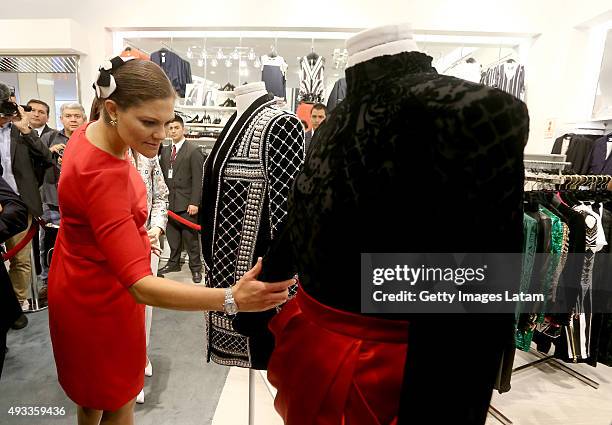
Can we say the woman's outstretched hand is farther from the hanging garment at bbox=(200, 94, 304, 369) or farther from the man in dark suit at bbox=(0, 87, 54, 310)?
A: the man in dark suit at bbox=(0, 87, 54, 310)

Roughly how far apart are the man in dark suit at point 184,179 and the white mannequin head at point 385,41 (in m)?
3.82

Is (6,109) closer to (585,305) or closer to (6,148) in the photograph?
(6,148)

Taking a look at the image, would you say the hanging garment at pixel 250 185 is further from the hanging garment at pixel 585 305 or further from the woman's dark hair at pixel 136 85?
the hanging garment at pixel 585 305

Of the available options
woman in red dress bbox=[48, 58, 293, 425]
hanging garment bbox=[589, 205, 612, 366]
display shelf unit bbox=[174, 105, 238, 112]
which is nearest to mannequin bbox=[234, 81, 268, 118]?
woman in red dress bbox=[48, 58, 293, 425]

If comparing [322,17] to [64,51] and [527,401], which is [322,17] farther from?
[527,401]

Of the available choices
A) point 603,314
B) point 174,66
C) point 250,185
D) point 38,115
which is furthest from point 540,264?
point 174,66

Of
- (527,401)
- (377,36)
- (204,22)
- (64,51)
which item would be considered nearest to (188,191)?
(204,22)

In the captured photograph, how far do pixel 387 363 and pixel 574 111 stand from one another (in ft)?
18.0

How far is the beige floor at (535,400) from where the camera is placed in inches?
84.6

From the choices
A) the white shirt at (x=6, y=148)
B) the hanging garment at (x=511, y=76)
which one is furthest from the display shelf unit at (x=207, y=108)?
the hanging garment at (x=511, y=76)

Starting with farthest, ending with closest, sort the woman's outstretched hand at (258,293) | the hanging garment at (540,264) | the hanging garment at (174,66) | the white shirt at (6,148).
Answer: the hanging garment at (174,66) < the white shirt at (6,148) < the hanging garment at (540,264) < the woman's outstretched hand at (258,293)

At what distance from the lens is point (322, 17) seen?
15.8 ft

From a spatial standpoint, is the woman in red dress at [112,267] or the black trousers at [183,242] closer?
the woman in red dress at [112,267]

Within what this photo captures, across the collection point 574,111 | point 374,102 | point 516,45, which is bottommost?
point 374,102
